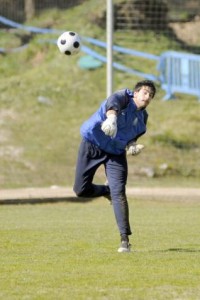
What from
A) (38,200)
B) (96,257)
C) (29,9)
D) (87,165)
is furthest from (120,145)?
(29,9)

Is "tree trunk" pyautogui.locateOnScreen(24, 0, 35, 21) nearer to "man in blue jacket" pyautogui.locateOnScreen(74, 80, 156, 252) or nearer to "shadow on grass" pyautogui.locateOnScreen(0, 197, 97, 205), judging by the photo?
"shadow on grass" pyautogui.locateOnScreen(0, 197, 97, 205)

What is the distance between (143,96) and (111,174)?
887 millimetres

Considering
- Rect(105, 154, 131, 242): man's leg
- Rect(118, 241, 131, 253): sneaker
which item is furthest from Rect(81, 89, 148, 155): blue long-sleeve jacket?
Rect(118, 241, 131, 253): sneaker

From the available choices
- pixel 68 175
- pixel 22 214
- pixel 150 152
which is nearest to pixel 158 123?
pixel 150 152

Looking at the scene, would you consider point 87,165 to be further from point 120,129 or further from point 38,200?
point 38,200

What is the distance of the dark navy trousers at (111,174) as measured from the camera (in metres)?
10.4

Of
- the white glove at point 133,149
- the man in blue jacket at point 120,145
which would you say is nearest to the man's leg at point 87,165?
Answer: the man in blue jacket at point 120,145

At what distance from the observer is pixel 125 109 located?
10.2 metres

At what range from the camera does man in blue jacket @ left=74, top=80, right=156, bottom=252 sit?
10234mm

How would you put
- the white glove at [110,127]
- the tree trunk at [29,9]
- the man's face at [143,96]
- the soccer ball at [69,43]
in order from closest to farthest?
the white glove at [110,127] < the man's face at [143,96] < the soccer ball at [69,43] < the tree trunk at [29,9]

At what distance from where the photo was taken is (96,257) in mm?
10039

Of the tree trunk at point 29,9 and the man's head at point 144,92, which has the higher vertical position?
the man's head at point 144,92

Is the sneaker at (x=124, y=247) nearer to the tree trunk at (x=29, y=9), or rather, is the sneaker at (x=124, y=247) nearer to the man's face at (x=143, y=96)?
the man's face at (x=143, y=96)

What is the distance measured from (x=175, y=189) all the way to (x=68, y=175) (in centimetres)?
290
